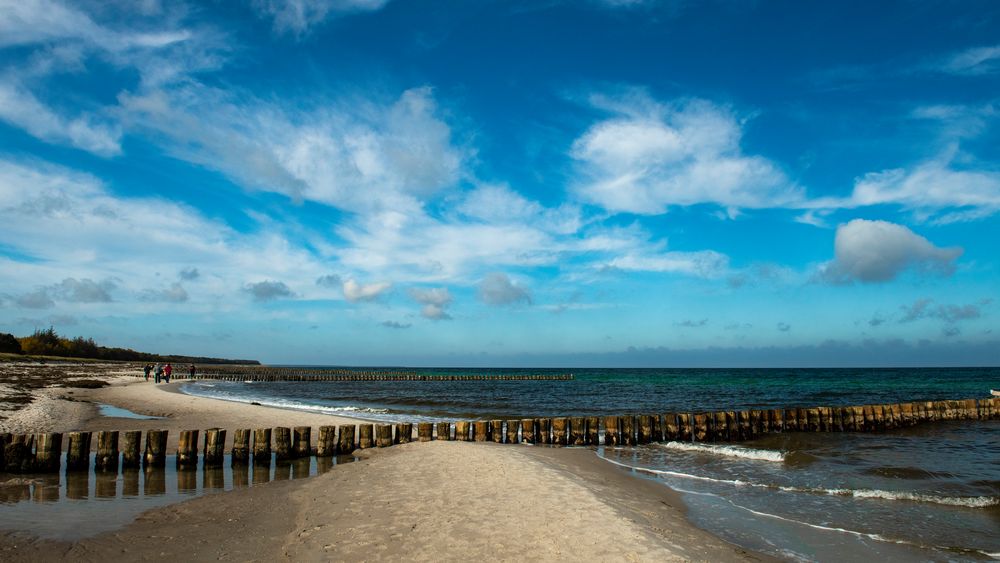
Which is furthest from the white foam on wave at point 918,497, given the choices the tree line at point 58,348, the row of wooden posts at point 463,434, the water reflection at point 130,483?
the tree line at point 58,348

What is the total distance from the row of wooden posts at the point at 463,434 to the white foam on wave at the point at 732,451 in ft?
3.24

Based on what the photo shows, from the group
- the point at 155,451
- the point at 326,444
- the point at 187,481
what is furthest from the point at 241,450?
the point at 326,444

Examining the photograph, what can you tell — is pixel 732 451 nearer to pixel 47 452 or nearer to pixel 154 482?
pixel 154 482

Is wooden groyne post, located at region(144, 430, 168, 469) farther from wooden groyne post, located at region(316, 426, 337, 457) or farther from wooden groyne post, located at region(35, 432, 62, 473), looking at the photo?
wooden groyne post, located at region(316, 426, 337, 457)

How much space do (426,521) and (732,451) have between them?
496 inches

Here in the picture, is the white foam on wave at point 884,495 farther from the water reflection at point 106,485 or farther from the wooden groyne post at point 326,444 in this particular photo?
the water reflection at point 106,485

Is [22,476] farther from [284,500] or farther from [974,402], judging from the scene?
[974,402]

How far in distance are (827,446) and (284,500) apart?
1832cm

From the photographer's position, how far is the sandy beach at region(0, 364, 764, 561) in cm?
712

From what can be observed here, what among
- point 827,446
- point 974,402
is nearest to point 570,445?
point 827,446

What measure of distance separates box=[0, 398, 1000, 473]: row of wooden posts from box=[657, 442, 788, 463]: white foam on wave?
3.24ft

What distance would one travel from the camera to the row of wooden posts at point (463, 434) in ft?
40.2

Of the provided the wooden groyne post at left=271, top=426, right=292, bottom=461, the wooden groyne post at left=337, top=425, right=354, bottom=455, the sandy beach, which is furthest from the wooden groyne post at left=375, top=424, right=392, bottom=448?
the wooden groyne post at left=271, top=426, right=292, bottom=461

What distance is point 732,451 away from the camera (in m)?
17.5
